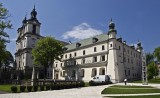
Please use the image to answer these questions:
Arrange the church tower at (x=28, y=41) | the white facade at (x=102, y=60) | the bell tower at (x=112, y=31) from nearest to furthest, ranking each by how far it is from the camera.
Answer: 1. the white facade at (x=102, y=60)
2. the bell tower at (x=112, y=31)
3. the church tower at (x=28, y=41)

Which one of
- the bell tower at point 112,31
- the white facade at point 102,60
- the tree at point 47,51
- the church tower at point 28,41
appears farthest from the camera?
the church tower at point 28,41

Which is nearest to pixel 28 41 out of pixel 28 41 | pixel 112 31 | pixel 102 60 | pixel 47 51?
pixel 28 41

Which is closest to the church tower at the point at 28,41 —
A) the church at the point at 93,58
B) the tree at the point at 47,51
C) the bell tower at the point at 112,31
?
the church at the point at 93,58

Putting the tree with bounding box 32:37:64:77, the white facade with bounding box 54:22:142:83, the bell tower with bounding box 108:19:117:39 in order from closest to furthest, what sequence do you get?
the white facade with bounding box 54:22:142:83 → the bell tower with bounding box 108:19:117:39 → the tree with bounding box 32:37:64:77

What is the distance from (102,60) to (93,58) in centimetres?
410

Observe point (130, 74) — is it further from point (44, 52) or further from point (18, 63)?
point (18, 63)

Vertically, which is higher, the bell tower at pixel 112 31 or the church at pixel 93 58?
the bell tower at pixel 112 31

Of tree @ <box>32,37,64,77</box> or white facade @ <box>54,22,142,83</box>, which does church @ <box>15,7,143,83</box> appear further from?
tree @ <box>32,37,64,77</box>

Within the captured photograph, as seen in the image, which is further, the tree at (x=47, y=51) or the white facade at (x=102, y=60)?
the tree at (x=47, y=51)

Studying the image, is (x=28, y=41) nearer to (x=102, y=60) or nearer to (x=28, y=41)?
(x=28, y=41)

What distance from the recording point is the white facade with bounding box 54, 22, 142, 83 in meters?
56.8

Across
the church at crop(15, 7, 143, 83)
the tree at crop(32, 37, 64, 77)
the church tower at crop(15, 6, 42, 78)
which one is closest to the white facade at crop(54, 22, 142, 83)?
the church at crop(15, 7, 143, 83)

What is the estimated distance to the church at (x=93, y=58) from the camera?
2250 inches

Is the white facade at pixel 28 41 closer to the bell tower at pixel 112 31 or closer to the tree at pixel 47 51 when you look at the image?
the tree at pixel 47 51
